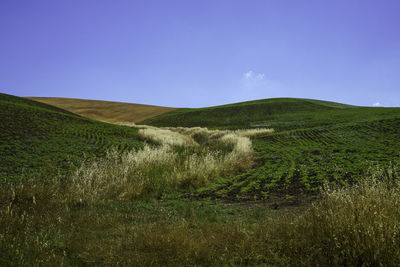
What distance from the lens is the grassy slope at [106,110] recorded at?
258ft

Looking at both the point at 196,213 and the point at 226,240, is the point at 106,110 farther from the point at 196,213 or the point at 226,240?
the point at 226,240

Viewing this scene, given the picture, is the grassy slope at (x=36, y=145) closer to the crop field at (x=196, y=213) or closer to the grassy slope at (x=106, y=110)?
the crop field at (x=196, y=213)

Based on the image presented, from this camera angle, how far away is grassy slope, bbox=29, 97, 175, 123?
258ft

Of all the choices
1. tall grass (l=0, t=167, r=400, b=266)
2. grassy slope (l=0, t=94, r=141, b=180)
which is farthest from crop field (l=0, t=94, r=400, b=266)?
grassy slope (l=0, t=94, r=141, b=180)

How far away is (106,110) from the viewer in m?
87.9

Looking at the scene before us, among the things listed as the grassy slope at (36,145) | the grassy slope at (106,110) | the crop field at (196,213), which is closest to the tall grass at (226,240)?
the crop field at (196,213)

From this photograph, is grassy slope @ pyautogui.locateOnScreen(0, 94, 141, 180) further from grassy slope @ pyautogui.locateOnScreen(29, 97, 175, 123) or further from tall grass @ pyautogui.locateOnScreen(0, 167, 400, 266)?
grassy slope @ pyautogui.locateOnScreen(29, 97, 175, 123)

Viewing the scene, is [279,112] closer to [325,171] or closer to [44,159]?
[325,171]

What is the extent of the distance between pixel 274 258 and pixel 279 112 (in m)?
62.4

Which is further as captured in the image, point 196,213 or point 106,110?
point 106,110

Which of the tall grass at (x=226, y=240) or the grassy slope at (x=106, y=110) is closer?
the tall grass at (x=226, y=240)

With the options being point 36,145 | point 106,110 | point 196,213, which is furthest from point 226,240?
point 106,110

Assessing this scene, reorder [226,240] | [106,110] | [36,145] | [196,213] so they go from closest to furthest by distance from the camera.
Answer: [226,240], [196,213], [36,145], [106,110]

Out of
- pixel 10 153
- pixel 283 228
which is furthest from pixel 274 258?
pixel 10 153
